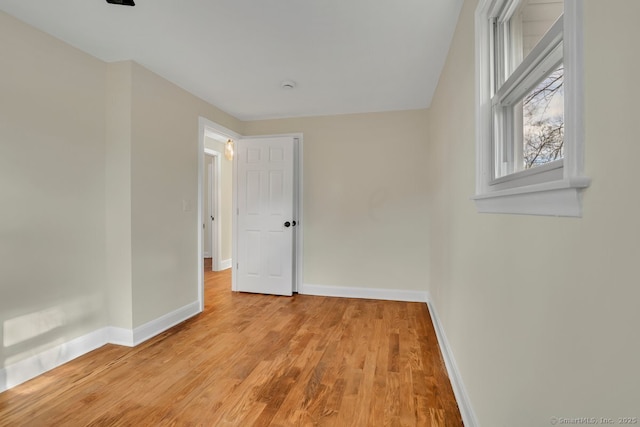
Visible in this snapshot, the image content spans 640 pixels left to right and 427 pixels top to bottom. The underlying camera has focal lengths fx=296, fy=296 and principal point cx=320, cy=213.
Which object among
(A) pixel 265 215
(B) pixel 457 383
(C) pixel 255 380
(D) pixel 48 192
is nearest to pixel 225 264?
(A) pixel 265 215

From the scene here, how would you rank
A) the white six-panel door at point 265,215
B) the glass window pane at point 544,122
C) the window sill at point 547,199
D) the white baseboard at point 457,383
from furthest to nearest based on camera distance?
1. the white six-panel door at point 265,215
2. the white baseboard at point 457,383
3. the glass window pane at point 544,122
4. the window sill at point 547,199

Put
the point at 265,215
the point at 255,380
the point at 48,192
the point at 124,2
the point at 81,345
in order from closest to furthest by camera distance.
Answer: the point at 124,2, the point at 255,380, the point at 48,192, the point at 81,345, the point at 265,215

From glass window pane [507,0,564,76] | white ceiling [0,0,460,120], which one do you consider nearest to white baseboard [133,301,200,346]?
white ceiling [0,0,460,120]

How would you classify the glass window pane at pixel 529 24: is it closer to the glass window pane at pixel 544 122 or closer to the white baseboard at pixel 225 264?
the glass window pane at pixel 544 122

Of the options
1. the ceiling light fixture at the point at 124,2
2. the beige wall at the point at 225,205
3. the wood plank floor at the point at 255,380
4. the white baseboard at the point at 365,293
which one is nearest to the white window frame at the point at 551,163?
the wood plank floor at the point at 255,380

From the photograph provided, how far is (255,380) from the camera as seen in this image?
2.01m

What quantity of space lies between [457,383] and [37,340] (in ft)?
9.33

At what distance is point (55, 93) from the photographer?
7.16 feet

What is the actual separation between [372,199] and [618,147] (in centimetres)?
331

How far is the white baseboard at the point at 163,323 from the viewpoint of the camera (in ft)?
8.43

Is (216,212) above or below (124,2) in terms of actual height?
below

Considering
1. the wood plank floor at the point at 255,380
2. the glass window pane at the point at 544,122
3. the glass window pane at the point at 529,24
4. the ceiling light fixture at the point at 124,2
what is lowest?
the wood plank floor at the point at 255,380

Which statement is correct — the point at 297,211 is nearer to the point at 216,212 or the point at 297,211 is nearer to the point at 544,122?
the point at 216,212

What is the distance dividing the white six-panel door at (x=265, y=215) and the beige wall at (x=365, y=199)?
252 millimetres
